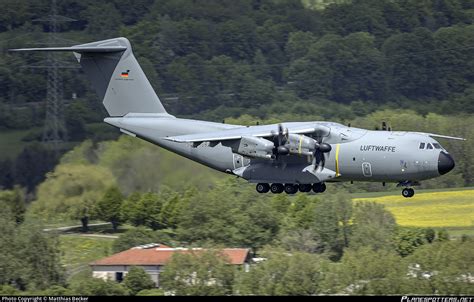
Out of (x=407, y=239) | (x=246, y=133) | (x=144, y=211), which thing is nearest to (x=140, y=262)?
(x=144, y=211)

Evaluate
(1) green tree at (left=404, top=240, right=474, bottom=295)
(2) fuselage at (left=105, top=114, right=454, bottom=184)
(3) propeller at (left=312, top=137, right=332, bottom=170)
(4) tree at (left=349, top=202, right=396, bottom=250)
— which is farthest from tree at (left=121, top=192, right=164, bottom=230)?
(3) propeller at (left=312, top=137, right=332, bottom=170)

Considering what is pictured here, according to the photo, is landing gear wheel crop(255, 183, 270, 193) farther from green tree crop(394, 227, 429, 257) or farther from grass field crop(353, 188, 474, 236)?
grass field crop(353, 188, 474, 236)

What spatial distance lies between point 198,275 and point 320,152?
35.5 feet

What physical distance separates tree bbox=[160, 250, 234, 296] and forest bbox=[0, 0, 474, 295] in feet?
0.27

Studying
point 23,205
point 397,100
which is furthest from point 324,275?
A: point 397,100

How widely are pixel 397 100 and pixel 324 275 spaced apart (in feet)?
152

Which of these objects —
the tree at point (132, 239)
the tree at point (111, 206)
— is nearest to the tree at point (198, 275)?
the tree at point (111, 206)

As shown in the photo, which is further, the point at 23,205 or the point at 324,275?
the point at 23,205

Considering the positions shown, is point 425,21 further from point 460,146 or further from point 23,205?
point 23,205

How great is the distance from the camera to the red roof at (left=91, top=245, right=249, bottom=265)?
172 feet

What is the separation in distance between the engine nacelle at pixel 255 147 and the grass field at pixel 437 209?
20.0 metres

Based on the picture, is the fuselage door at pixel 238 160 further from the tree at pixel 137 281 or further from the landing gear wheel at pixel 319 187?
the tree at pixel 137 281

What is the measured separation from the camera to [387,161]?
3866cm

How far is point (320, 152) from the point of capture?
128 ft
